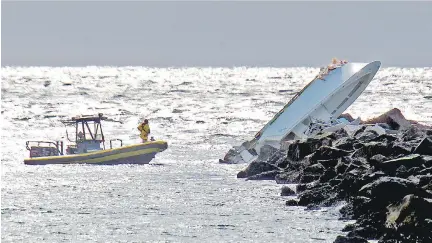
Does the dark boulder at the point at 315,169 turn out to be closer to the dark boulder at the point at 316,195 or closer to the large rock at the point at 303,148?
the dark boulder at the point at 316,195

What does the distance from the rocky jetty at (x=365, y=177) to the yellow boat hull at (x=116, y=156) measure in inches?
191

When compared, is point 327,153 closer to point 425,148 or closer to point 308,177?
point 308,177

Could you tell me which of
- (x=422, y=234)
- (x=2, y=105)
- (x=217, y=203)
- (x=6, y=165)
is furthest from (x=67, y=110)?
(x=422, y=234)

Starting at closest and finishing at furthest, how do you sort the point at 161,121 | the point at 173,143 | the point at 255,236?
the point at 255,236 < the point at 173,143 < the point at 161,121

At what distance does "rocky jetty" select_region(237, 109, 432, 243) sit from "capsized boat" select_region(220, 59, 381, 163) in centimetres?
317

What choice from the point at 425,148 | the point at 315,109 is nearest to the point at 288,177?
the point at 425,148

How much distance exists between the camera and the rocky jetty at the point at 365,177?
18.6m

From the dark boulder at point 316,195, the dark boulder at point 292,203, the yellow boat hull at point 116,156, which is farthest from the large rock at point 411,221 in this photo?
the yellow boat hull at point 116,156

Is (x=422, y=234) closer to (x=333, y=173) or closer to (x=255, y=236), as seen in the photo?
(x=255, y=236)

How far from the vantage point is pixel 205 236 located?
2088 cm

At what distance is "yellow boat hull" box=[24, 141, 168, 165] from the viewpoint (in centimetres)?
3678

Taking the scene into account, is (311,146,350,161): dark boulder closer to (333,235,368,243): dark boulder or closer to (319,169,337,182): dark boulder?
(319,169,337,182): dark boulder

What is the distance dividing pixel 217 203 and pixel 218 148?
63.9 feet

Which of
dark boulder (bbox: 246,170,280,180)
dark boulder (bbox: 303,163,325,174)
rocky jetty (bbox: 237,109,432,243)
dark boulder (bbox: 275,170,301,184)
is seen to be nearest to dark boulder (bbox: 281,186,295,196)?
rocky jetty (bbox: 237,109,432,243)
